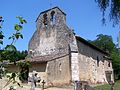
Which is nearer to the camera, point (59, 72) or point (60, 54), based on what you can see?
point (59, 72)

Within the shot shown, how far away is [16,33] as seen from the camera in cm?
401

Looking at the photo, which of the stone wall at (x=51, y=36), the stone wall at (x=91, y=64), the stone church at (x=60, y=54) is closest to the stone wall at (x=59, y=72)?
the stone church at (x=60, y=54)

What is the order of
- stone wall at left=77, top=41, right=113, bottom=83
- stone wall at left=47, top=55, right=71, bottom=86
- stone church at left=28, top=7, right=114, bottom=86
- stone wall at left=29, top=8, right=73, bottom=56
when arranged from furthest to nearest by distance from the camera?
stone wall at left=77, top=41, right=113, bottom=83, stone wall at left=29, top=8, right=73, bottom=56, stone church at left=28, top=7, right=114, bottom=86, stone wall at left=47, top=55, right=71, bottom=86

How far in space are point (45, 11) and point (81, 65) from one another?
8.76 meters

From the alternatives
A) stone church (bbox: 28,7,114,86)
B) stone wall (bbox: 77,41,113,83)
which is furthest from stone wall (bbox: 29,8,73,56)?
stone wall (bbox: 77,41,113,83)

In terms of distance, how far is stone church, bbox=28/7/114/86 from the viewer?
100.0 feet

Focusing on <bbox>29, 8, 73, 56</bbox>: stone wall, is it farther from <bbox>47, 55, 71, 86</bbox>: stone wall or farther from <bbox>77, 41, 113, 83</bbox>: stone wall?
<bbox>77, 41, 113, 83</bbox>: stone wall

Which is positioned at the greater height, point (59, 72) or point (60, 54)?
point (60, 54)

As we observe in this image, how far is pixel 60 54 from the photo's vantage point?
32906 mm

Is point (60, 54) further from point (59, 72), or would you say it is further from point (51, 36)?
point (51, 36)

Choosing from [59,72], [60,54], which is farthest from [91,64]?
[59,72]

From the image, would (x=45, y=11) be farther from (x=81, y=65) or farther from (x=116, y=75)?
(x=116, y=75)

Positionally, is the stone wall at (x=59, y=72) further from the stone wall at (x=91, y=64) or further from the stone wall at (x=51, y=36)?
the stone wall at (x=91, y=64)

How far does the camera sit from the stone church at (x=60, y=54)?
30469 mm
